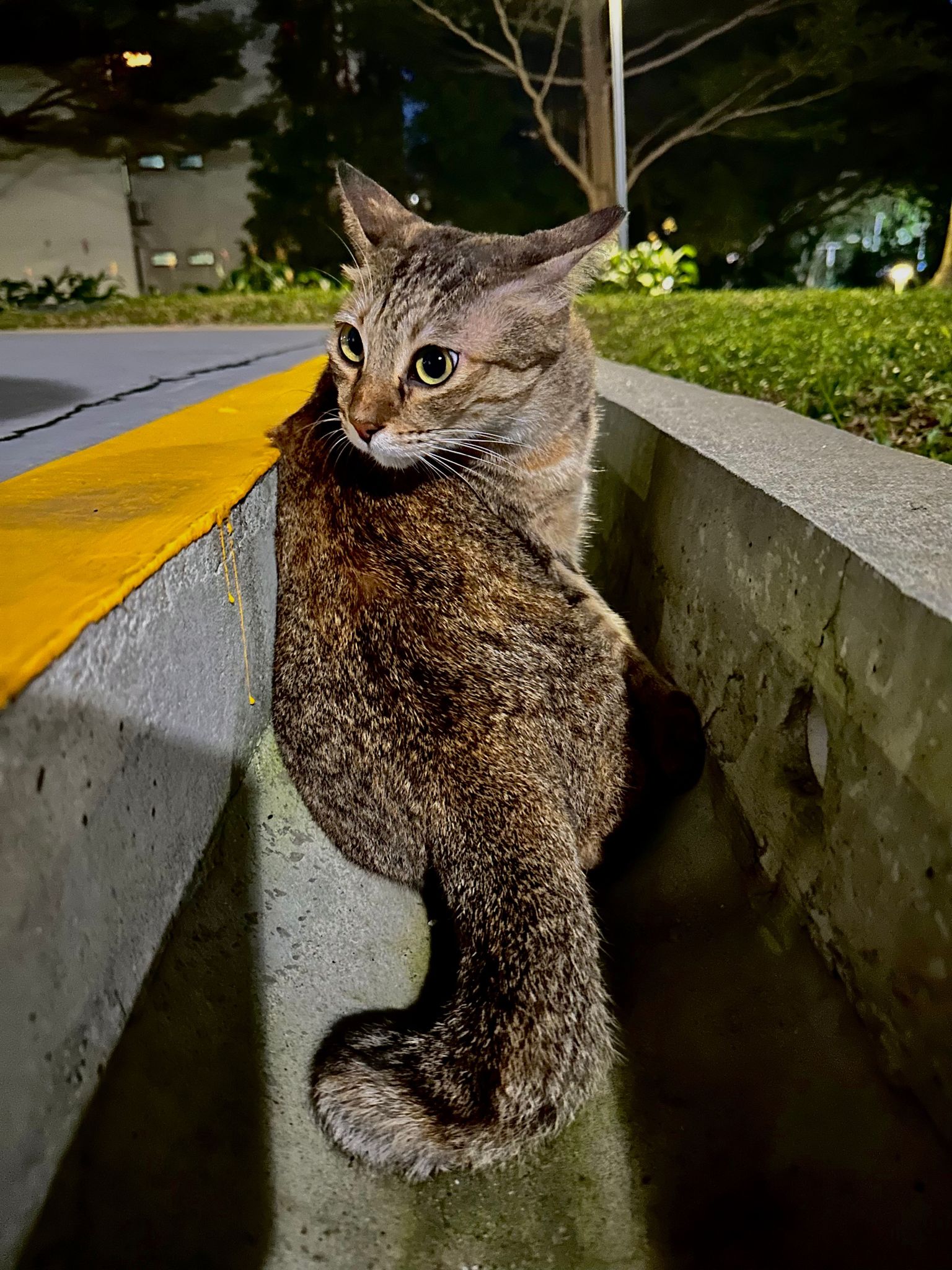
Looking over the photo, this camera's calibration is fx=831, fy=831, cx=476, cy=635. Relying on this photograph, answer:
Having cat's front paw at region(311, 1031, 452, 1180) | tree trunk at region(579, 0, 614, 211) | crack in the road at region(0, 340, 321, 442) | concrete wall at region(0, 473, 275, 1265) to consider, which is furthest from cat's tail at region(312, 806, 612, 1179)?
tree trunk at region(579, 0, 614, 211)

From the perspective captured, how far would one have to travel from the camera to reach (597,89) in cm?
1381

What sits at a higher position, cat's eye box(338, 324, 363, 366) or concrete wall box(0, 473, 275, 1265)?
cat's eye box(338, 324, 363, 366)

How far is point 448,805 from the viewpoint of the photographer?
1.53 meters

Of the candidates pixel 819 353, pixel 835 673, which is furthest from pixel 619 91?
pixel 835 673

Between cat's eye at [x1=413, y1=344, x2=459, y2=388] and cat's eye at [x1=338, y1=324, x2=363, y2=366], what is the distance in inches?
6.8

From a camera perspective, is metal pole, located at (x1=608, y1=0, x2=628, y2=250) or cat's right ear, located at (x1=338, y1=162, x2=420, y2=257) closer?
cat's right ear, located at (x1=338, y1=162, x2=420, y2=257)

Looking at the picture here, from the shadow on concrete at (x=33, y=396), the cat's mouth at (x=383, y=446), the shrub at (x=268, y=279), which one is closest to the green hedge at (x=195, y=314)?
the shrub at (x=268, y=279)

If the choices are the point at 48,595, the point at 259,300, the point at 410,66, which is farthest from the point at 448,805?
the point at 410,66

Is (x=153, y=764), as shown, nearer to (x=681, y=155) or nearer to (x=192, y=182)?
(x=192, y=182)

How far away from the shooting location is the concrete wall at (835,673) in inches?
46.3

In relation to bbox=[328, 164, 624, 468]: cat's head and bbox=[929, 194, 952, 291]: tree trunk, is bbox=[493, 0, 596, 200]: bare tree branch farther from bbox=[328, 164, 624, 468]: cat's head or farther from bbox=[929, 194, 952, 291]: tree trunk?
bbox=[328, 164, 624, 468]: cat's head

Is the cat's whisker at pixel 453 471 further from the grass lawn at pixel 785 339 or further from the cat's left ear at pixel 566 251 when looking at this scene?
the grass lawn at pixel 785 339

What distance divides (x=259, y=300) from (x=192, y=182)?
20.2 feet

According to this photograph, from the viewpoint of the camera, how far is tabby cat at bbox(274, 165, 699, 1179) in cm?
135
